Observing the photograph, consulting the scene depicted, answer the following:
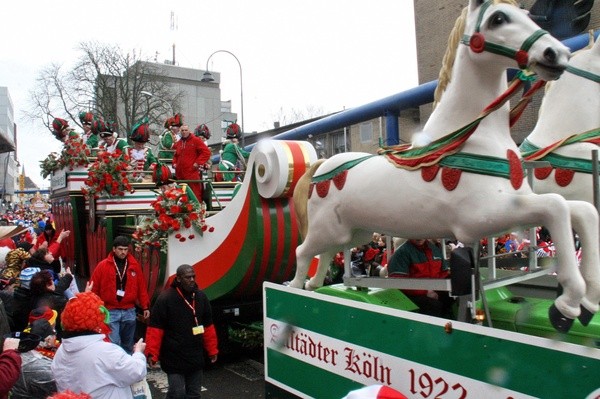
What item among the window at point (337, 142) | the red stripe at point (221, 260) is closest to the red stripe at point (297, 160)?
the red stripe at point (221, 260)

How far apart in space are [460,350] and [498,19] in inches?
70.3

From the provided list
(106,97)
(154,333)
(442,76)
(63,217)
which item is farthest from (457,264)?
(106,97)

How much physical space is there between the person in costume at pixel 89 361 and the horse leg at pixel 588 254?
102 inches

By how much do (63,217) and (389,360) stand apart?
9.26 meters

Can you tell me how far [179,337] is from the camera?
4.52 metres

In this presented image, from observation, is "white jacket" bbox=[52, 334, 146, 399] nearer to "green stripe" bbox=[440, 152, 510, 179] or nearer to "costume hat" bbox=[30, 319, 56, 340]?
"costume hat" bbox=[30, 319, 56, 340]

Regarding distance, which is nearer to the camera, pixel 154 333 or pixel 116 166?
pixel 154 333

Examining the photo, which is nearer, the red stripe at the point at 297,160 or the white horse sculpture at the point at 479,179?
the white horse sculpture at the point at 479,179

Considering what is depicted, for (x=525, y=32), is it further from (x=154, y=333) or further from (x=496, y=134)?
(x=154, y=333)

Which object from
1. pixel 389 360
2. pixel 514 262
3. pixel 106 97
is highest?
pixel 106 97

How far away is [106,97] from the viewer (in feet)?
109

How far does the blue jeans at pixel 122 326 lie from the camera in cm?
613

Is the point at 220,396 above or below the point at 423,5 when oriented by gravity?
below

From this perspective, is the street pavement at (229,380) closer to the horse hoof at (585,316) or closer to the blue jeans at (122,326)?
the blue jeans at (122,326)
